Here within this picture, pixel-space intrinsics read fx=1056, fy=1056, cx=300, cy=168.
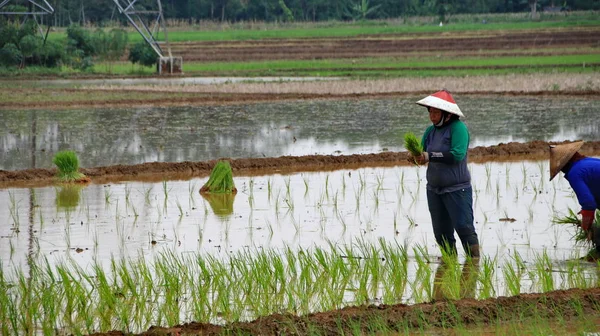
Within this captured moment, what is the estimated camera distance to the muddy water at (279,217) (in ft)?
26.9

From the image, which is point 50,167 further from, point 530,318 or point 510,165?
point 530,318

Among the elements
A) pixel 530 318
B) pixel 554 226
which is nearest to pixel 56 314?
pixel 530 318

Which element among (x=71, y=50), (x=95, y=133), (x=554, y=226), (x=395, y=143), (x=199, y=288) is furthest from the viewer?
(x=71, y=50)

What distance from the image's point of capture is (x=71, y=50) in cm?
3638

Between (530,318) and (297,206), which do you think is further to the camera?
(297,206)

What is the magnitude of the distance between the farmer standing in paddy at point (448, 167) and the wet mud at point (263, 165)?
459cm

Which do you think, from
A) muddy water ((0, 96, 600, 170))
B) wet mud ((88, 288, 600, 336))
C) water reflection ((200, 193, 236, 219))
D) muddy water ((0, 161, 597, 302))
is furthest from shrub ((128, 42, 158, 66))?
wet mud ((88, 288, 600, 336))

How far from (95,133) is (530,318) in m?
12.3

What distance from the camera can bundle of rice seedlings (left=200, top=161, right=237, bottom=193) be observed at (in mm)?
10984

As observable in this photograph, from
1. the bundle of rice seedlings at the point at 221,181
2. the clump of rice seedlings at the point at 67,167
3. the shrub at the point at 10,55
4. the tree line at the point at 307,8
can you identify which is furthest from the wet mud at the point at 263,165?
Answer: the tree line at the point at 307,8

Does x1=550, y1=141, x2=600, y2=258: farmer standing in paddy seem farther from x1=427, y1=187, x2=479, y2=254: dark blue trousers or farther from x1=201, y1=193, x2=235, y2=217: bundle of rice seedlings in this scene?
x1=201, y1=193, x2=235, y2=217: bundle of rice seedlings

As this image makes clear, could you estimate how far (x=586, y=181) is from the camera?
6.84 metres

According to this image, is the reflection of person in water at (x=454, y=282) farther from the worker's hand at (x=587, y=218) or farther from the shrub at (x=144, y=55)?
the shrub at (x=144, y=55)

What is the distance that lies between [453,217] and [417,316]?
1857 mm
